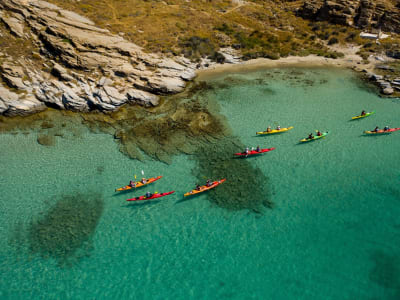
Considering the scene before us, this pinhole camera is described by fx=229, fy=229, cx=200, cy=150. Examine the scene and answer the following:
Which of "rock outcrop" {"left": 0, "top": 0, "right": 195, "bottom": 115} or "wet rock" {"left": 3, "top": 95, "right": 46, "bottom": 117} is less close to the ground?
"rock outcrop" {"left": 0, "top": 0, "right": 195, "bottom": 115}

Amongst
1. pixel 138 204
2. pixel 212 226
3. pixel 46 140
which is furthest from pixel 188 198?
pixel 46 140

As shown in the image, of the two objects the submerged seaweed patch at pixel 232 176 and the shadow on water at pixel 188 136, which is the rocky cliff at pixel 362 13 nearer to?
the shadow on water at pixel 188 136

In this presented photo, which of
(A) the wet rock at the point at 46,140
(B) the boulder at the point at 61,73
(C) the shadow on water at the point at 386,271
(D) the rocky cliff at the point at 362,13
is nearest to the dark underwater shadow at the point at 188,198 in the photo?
(C) the shadow on water at the point at 386,271

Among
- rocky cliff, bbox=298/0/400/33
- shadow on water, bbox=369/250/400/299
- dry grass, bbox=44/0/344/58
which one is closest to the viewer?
shadow on water, bbox=369/250/400/299

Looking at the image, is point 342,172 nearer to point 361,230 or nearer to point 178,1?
point 361,230

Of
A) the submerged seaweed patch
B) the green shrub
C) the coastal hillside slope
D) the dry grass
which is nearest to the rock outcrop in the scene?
the coastal hillside slope

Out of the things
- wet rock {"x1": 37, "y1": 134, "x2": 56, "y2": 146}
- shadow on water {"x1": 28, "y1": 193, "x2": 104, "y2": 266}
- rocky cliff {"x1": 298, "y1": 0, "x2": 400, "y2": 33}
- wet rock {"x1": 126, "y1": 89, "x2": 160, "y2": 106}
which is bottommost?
shadow on water {"x1": 28, "y1": 193, "x2": 104, "y2": 266}

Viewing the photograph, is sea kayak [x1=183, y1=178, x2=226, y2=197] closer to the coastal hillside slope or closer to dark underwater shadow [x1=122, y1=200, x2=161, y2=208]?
dark underwater shadow [x1=122, y1=200, x2=161, y2=208]

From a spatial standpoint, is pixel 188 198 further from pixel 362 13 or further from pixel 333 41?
pixel 362 13
